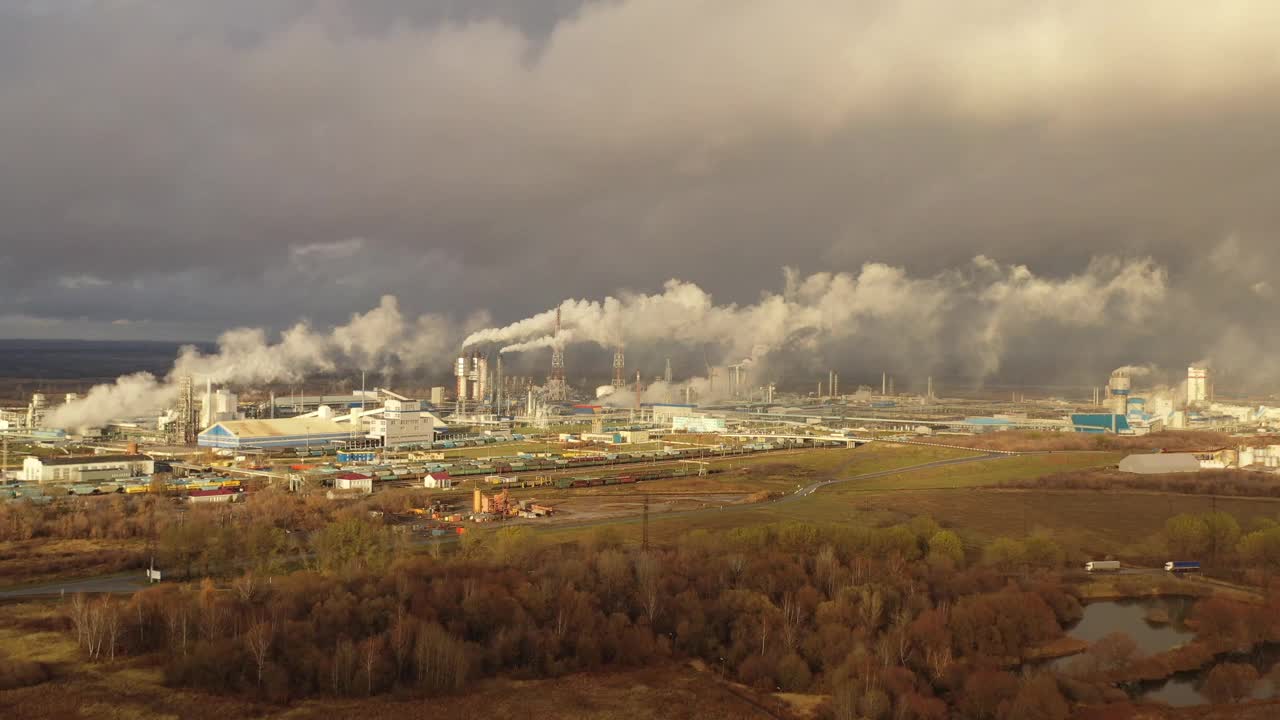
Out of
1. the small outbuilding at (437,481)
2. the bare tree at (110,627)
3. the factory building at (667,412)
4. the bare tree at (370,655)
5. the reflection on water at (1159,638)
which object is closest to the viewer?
the bare tree at (370,655)

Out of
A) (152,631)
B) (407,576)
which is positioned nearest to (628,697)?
(407,576)

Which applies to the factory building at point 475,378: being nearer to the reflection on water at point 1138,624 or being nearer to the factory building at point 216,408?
the factory building at point 216,408

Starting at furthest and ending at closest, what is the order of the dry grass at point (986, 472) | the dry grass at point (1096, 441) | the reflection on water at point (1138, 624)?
the dry grass at point (1096, 441), the dry grass at point (986, 472), the reflection on water at point (1138, 624)

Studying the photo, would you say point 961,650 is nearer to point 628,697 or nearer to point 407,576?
point 628,697

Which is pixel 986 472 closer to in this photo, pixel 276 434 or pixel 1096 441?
pixel 1096 441

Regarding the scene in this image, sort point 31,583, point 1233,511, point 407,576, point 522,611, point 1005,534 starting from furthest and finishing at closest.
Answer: point 1233,511 < point 1005,534 < point 31,583 < point 407,576 < point 522,611

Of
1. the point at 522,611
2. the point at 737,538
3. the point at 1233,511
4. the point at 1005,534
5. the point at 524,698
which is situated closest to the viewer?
the point at 524,698

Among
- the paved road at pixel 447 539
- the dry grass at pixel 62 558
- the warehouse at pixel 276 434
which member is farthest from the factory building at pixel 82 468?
the paved road at pixel 447 539

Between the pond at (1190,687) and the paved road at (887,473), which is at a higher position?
the paved road at (887,473)
